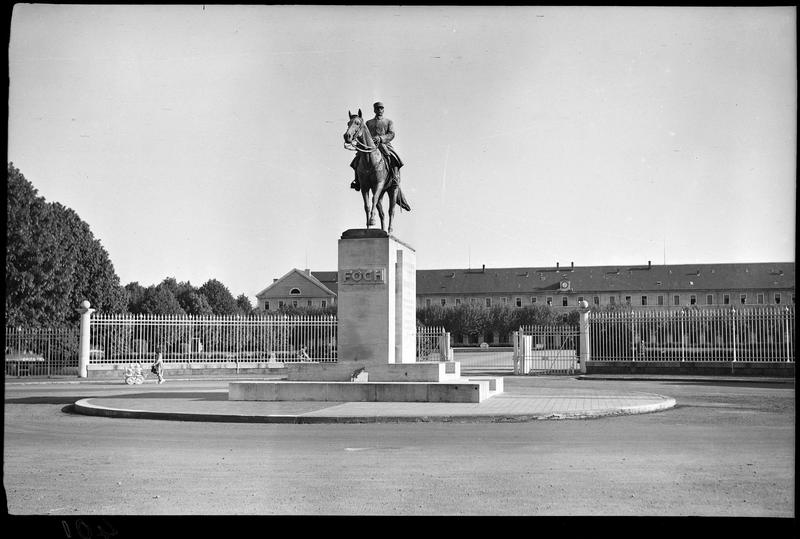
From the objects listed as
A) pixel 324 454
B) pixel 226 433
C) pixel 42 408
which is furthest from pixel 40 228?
pixel 324 454

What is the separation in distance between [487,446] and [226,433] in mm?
3971

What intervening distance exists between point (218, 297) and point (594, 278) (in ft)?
171

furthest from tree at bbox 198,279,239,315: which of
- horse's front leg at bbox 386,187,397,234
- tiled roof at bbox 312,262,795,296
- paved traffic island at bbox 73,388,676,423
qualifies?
horse's front leg at bbox 386,187,397,234

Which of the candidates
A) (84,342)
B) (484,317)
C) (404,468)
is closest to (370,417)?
(404,468)

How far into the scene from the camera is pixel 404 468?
29.4 ft

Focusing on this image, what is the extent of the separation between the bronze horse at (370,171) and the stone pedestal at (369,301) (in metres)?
0.49

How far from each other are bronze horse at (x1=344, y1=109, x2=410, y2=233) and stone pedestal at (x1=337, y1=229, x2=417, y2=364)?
1.61 feet

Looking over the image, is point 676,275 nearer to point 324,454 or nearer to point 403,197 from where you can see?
point 403,197

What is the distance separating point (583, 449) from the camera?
34.1 ft

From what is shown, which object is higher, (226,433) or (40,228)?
(40,228)

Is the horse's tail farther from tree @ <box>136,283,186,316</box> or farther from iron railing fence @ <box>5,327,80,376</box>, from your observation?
tree @ <box>136,283,186,316</box>

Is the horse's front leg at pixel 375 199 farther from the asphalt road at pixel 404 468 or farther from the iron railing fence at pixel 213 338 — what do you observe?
the iron railing fence at pixel 213 338

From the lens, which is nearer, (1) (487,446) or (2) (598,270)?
(1) (487,446)

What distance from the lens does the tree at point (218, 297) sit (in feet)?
335
